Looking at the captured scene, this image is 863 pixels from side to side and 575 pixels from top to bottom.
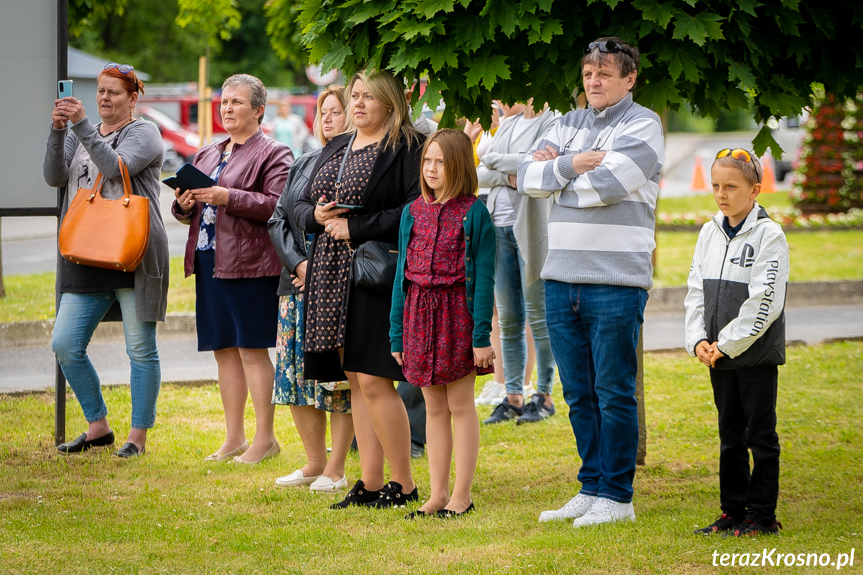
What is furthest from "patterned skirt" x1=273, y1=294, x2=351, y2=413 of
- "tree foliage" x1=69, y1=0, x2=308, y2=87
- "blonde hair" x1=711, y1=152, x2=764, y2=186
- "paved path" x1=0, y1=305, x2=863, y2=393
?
"tree foliage" x1=69, y1=0, x2=308, y2=87

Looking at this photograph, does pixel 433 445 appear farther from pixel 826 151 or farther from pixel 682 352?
pixel 826 151

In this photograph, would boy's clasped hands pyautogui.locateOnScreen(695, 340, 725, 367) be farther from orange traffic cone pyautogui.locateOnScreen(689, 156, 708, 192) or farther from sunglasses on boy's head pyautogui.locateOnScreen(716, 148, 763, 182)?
orange traffic cone pyautogui.locateOnScreen(689, 156, 708, 192)

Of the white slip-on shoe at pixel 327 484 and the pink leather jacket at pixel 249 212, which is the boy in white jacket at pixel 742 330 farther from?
the pink leather jacket at pixel 249 212

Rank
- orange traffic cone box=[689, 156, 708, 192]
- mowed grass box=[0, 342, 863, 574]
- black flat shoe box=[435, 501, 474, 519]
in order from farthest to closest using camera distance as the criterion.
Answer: orange traffic cone box=[689, 156, 708, 192] < black flat shoe box=[435, 501, 474, 519] < mowed grass box=[0, 342, 863, 574]

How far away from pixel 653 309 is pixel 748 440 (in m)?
7.45

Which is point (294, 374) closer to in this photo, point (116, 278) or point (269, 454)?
point (269, 454)

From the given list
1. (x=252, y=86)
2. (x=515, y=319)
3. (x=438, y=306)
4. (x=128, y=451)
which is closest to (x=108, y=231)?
(x=252, y=86)

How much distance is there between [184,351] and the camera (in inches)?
375

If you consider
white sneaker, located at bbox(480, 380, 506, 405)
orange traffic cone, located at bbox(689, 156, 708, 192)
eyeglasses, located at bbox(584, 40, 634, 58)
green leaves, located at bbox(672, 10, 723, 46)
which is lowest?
white sneaker, located at bbox(480, 380, 506, 405)

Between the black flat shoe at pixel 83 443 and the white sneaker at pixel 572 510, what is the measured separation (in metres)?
2.95

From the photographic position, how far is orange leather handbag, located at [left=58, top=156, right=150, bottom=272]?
18.7 feet

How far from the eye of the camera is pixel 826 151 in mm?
20141

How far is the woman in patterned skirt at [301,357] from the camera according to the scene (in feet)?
17.8

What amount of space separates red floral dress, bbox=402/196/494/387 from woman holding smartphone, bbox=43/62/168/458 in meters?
2.05
